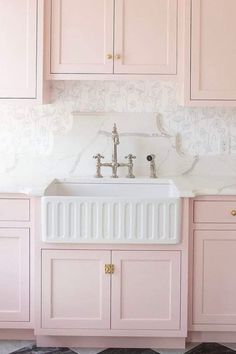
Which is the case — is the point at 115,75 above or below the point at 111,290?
above

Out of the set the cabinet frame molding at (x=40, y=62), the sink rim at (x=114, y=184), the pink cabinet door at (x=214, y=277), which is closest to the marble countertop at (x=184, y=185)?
the sink rim at (x=114, y=184)

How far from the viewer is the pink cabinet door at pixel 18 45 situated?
3.03 metres

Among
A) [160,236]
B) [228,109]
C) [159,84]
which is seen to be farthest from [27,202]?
[228,109]

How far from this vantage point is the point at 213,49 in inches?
119

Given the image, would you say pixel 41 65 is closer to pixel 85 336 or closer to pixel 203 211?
pixel 203 211

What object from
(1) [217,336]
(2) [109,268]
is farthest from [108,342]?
(1) [217,336]

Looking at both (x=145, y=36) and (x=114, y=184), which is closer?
(x=145, y=36)

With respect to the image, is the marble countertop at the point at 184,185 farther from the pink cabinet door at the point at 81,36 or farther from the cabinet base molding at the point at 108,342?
the cabinet base molding at the point at 108,342

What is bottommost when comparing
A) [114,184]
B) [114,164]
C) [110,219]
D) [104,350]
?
[104,350]

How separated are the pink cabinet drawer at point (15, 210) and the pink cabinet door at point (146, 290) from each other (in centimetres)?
48

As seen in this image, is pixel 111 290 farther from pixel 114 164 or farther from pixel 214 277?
pixel 114 164

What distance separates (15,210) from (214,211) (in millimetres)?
969

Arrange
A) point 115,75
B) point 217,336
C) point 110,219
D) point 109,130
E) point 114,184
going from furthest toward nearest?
1. point 109,130
2. point 114,184
3. point 115,75
4. point 217,336
5. point 110,219

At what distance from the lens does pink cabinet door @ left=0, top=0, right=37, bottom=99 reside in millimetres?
3033
